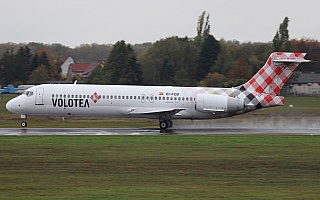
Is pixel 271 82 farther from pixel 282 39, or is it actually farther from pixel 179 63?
pixel 179 63

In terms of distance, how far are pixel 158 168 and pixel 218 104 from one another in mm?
20067

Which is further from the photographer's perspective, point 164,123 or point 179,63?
point 179,63

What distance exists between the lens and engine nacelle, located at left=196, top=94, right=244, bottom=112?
42.6m

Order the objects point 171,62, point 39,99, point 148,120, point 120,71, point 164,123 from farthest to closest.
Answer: point 171,62
point 120,71
point 148,120
point 39,99
point 164,123

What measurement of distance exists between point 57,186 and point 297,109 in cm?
4147

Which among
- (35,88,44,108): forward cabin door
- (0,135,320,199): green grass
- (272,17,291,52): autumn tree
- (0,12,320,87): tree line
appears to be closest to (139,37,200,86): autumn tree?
(0,12,320,87): tree line

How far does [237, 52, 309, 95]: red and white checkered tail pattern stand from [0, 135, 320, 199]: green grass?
32.0ft

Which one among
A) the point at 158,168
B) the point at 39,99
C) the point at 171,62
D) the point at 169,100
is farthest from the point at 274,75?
the point at 171,62

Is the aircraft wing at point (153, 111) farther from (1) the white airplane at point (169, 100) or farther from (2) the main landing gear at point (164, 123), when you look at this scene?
(2) the main landing gear at point (164, 123)

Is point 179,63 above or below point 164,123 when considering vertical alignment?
above

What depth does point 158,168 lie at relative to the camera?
904 inches

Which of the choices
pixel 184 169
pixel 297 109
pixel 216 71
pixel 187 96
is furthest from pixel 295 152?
pixel 216 71

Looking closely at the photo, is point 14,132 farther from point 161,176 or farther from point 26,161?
point 161,176

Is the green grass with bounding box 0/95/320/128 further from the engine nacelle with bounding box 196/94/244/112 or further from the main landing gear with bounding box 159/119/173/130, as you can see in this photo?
the engine nacelle with bounding box 196/94/244/112
